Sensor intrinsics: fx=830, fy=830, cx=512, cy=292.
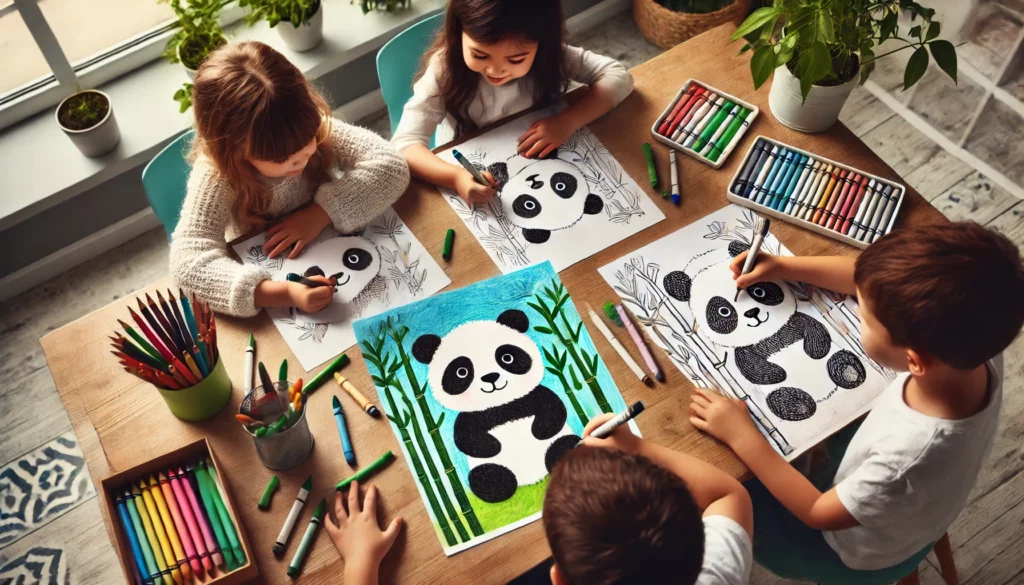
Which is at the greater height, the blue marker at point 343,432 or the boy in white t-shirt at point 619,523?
the boy in white t-shirt at point 619,523

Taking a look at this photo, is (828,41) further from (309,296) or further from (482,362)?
(309,296)

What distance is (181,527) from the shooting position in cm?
109

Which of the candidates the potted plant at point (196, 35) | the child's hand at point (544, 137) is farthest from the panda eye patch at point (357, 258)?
the potted plant at point (196, 35)

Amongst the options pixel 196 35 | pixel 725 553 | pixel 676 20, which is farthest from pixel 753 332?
pixel 196 35

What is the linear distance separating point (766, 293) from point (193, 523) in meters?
0.92

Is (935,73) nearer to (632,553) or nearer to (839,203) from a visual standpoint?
(839,203)

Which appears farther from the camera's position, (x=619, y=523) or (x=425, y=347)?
(x=425, y=347)

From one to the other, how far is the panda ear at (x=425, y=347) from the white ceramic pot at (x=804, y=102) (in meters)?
0.76

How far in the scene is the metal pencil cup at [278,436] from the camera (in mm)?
1109

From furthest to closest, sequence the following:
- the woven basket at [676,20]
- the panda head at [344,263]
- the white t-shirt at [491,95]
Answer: the woven basket at [676,20] < the white t-shirt at [491,95] < the panda head at [344,263]

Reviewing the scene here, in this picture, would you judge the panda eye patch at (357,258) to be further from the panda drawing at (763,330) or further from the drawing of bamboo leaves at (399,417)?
the panda drawing at (763,330)

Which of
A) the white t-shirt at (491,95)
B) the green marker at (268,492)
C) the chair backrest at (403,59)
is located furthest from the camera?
the chair backrest at (403,59)

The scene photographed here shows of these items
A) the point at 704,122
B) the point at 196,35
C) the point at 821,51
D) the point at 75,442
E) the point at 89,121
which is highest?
the point at 821,51

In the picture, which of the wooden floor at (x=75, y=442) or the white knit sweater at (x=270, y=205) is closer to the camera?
the white knit sweater at (x=270, y=205)
